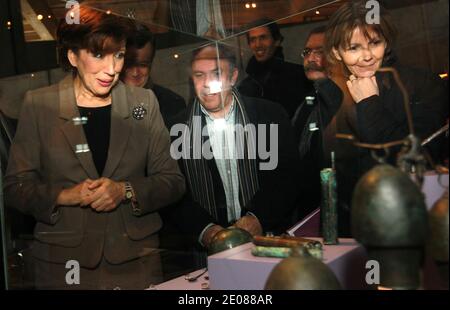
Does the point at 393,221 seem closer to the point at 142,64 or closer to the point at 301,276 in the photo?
the point at 301,276

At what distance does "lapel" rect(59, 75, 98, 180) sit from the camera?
334 cm

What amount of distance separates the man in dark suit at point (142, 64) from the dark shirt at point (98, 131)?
0.59 ft

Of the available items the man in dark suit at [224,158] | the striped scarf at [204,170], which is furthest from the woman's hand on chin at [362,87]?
the striped scarf at [204,170]

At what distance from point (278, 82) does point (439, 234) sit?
66.0 inches

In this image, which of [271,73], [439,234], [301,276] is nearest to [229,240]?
[271,73]

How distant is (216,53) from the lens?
3.51 metres

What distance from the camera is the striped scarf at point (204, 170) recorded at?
Answer: 11.5 ft

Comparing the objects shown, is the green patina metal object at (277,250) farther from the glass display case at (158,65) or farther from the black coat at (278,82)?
the black coat at (278,82)

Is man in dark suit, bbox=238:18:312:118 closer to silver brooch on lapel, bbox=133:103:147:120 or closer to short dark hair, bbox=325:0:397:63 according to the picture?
short dark hair, bbox=325:0:397:63

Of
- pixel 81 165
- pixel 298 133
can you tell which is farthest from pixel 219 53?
pixel 81 165

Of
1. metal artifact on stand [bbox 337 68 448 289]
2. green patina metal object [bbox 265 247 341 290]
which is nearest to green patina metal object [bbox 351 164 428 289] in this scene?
metal artifact on stand [bbox 337 68 448 289]

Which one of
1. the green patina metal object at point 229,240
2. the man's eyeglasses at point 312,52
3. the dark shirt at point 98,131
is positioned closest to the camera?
the green patina metal object at point 229,240

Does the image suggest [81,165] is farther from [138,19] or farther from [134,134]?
[138,19]

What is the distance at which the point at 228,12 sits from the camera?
3.45 meters
